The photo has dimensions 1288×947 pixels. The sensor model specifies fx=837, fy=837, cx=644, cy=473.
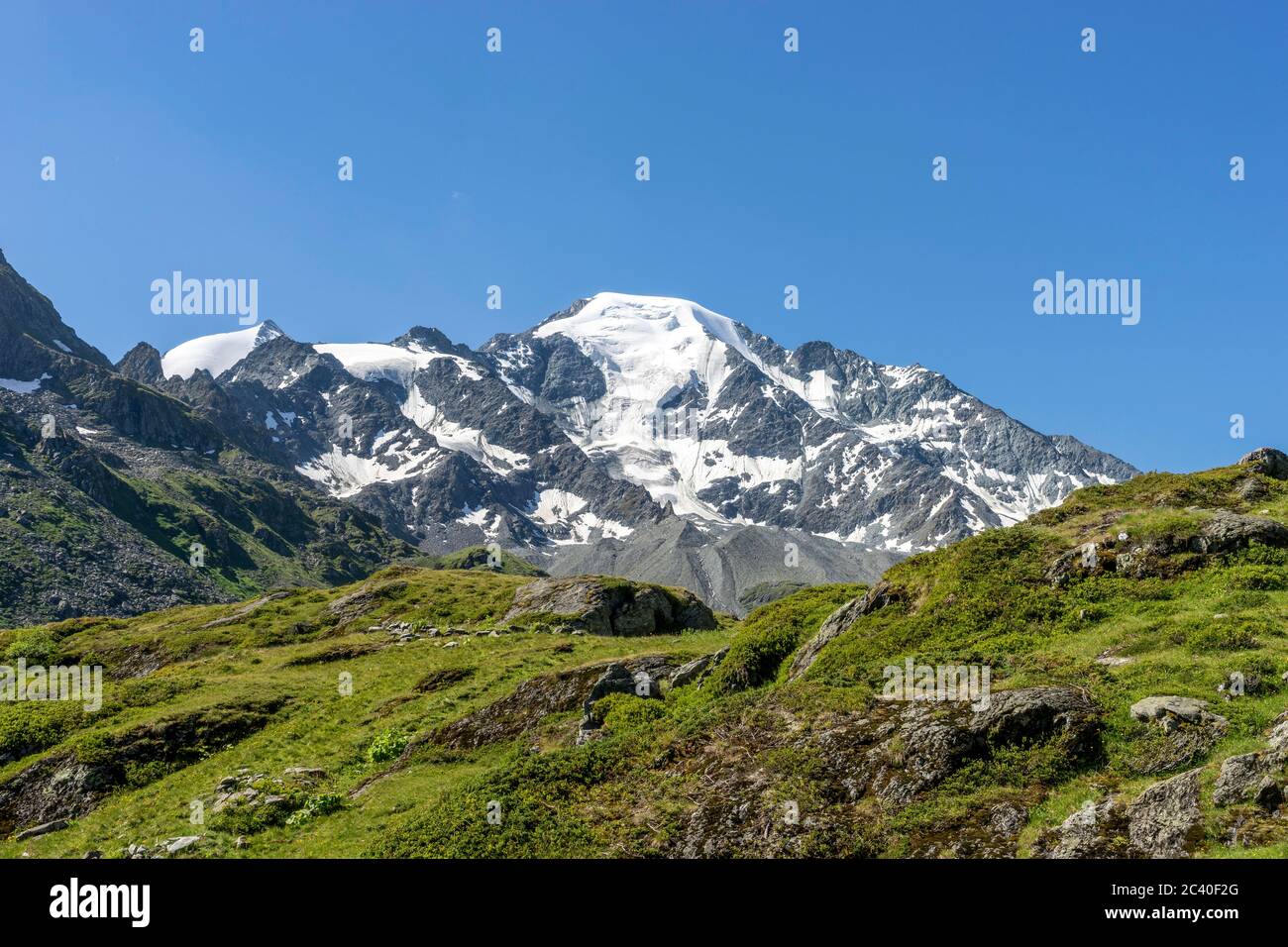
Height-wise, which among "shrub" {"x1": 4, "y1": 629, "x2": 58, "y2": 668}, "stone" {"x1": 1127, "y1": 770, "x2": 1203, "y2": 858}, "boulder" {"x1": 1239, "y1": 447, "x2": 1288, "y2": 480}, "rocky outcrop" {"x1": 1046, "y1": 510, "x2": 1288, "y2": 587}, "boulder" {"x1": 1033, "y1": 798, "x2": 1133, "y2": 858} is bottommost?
"shrub" {"x1": 4, "y1": 629, "x2": 58, "y2": 668}

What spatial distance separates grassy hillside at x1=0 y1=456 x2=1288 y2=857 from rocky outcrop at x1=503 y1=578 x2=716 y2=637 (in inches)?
508

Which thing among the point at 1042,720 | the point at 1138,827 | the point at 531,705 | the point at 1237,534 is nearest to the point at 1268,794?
the point at 1138,827

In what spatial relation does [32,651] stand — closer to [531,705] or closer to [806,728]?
[531,705]

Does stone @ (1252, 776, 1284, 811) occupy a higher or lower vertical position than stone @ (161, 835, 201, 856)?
higher

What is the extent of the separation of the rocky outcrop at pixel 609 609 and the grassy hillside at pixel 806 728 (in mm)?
12910

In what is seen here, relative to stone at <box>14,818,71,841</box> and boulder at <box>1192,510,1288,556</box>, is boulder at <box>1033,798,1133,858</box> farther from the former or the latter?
stone at <box>14,818,71,841</box>

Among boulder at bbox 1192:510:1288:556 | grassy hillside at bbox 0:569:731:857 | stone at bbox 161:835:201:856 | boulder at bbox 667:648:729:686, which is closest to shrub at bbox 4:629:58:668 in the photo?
grassy hillside at bbox 0:569:731:857

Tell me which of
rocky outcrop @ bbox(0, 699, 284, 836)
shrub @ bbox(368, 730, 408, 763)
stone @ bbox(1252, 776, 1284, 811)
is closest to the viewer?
stone @ bbox(1252, 776, 1284, 811)

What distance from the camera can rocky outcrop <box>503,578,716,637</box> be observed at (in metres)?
61.0

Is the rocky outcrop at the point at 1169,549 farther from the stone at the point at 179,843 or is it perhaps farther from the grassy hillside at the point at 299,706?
the stone at the point at 179,843

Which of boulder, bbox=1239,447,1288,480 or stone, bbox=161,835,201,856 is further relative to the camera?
boulder, bbox=1239,447,1288,480
